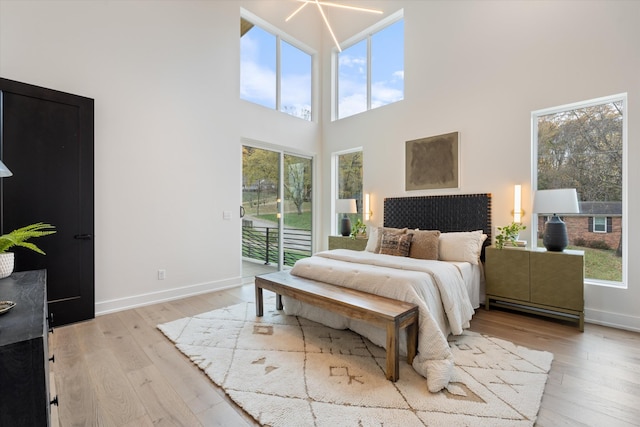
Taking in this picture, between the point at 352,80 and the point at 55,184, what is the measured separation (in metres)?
4.68

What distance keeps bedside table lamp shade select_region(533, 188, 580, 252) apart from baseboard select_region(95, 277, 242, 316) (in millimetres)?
3953

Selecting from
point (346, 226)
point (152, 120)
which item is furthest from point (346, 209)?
A: point (152, 120)

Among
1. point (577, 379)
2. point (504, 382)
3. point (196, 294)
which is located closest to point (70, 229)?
point (196, 294)

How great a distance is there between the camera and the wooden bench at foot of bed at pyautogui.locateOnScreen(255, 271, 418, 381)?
193 cm

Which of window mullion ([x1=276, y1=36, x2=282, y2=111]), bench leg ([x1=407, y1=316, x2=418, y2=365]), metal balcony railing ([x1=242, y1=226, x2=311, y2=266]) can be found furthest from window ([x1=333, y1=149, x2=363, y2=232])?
bench leg ([x1=407, y1=316, x2=418, y2=365])

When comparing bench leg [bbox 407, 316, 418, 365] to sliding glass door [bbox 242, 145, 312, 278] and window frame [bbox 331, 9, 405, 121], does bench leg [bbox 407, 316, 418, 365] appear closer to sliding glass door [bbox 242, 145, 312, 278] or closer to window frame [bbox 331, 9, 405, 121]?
sliding glass door [bbox 242, 145, 312, 278]

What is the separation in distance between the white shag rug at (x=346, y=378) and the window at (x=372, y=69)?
3814 millimetres

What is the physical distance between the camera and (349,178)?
17.8ft

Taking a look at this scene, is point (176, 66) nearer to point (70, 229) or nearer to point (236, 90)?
point (236, 90)

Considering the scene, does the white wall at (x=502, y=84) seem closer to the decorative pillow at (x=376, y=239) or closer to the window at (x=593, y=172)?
the window at (x=593, y=172)

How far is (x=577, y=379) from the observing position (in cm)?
196

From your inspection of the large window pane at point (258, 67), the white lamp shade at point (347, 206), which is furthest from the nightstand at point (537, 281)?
the large window pane at point (258, 67)

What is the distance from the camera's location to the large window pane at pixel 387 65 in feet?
15.5

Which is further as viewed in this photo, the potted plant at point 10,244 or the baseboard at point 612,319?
the baseboard at point 612,319
